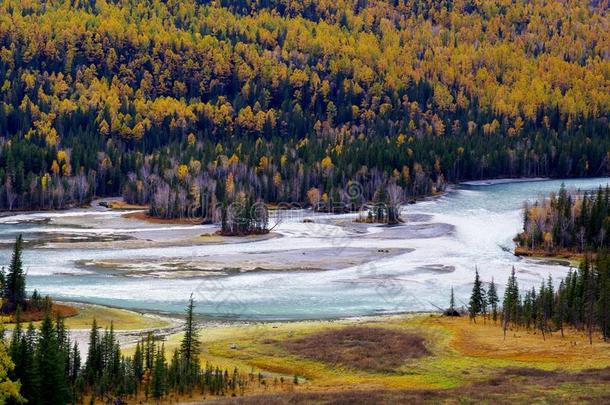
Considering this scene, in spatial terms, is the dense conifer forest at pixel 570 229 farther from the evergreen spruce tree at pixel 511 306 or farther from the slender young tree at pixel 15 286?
the slender young tree at pixel 15 286

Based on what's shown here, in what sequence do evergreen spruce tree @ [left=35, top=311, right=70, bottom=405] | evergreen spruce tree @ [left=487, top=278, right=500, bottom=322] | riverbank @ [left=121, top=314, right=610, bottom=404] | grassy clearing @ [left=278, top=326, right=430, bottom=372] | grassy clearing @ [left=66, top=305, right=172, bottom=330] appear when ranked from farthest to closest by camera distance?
evergreen spruce tree @ [left=487, top=278, right=500, bottom=322], grassy clearing @ [left=66, top=305, right=172, bottom=330], grassy clearing @ [left=278, top=326, right=430, bottom=372], riverbank @ [left=121, top=314, right=610, bottom=404], evergreen spruce tree @ [left=35, top=311, right=70, bottom=405]

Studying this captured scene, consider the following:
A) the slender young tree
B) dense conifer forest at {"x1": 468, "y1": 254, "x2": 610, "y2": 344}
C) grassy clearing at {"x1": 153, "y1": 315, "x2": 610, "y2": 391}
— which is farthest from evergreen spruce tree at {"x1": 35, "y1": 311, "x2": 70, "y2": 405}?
dense conifer forest at {"x1": 468, "y1": 254, "x2": 610, "y2": 344}

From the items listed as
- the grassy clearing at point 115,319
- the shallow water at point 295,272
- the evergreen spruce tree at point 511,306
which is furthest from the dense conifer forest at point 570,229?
the grassy clearing at point 115,319

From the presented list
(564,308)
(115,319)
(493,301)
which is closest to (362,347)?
(493,301)

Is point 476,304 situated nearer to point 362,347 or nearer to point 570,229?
point 362,347

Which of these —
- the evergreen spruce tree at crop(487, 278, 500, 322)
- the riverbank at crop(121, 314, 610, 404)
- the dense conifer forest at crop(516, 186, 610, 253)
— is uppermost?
the dense conifer forest at crop(516, 186, 610, 253)

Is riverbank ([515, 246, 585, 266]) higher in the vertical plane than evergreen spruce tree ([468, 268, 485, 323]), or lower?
higher

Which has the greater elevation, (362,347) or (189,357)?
(189,357)

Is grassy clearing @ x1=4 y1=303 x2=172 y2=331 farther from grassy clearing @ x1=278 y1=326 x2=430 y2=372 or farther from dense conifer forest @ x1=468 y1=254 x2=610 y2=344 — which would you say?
dense conifer forest @ x1=468 y1=254 x2=610 y2=344

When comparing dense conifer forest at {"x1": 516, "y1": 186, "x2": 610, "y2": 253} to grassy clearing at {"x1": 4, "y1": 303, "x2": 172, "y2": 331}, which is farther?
dense conifer forest at {"x1": 516, "y1": 186, "x2": 610, "y2": 253}
